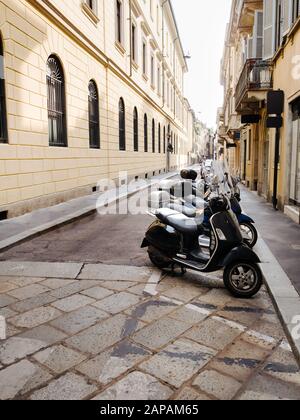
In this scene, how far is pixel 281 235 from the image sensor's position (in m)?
6.84

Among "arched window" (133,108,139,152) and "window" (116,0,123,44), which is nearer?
"window" (116,0,123,44)

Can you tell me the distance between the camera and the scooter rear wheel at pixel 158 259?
491cm

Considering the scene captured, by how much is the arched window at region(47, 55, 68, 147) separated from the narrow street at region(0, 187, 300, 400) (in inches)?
254

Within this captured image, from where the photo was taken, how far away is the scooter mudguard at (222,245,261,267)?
4066 millimetres

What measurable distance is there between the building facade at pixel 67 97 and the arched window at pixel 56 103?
3 centimetres

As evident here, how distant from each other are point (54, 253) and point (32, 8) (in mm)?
6735

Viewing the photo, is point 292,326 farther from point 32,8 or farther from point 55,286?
point 32,8

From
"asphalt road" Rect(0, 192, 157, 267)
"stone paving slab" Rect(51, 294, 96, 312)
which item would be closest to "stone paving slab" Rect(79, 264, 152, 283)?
"asphalt road" Rect(0, 192, 157, 267)

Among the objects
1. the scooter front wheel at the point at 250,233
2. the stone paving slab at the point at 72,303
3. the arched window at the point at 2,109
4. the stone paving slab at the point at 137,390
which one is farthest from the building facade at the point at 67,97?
the stone paving slab at the point at 137,390

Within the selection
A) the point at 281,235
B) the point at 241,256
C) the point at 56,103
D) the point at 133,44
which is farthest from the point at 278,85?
the point at 133,44

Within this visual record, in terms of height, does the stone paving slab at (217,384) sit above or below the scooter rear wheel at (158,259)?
below

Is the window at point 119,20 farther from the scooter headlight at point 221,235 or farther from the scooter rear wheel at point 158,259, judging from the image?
the scooter headlight at point 221,235

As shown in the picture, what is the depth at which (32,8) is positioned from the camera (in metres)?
9.32

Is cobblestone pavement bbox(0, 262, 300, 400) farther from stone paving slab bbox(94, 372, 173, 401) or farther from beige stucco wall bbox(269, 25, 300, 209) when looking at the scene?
beige stucco wall bbox(269, 25, 300, 209)
